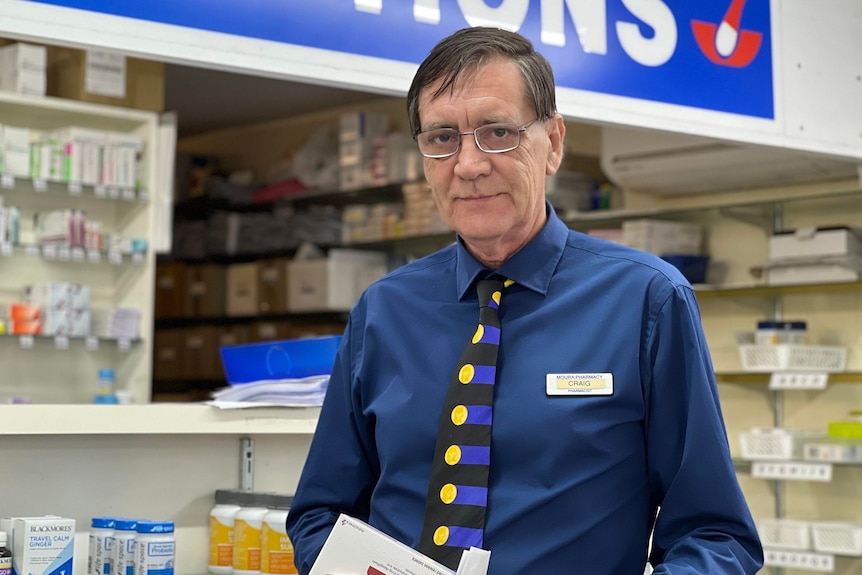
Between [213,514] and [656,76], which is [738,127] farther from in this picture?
[213,514]

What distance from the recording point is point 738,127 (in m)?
3.78

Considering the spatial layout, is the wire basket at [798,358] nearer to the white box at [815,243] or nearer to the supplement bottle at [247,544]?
the white box at [815,243]

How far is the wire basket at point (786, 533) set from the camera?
17.6ft

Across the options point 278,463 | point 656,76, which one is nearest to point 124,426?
Result: point 278,463

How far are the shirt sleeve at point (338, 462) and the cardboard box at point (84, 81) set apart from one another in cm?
497

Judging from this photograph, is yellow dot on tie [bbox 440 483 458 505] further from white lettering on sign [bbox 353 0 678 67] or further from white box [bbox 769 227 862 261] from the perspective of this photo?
white box [bbox 769 227 862 261]

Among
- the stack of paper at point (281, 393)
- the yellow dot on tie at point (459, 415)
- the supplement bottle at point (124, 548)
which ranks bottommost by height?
the supplement bottle at point (124, 548)

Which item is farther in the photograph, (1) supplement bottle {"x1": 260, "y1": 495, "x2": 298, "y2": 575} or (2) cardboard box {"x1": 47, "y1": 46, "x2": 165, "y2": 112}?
(2) cardboard box {"x1": 47, "y1": 46, "x2": 165, "y2": 112}

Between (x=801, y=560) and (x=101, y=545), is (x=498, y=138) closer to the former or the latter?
(x=101, y=545)

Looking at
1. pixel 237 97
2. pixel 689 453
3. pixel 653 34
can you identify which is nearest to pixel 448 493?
pixel 689 453

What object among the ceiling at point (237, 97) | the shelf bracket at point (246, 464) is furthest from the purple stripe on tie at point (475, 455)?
the ceiling at point (237, 97)

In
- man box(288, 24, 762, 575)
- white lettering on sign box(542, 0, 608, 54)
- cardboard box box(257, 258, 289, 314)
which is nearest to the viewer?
man box(288, 24, 762, 575)

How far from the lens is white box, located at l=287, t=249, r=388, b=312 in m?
7.77

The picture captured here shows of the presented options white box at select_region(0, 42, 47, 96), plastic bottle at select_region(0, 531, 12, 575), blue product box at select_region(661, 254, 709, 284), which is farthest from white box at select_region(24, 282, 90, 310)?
plastic bottle at select_region(0, 531, 12, 575)
